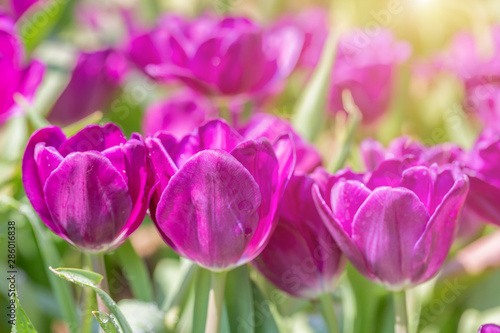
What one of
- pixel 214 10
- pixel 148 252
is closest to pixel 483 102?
pixel 148 252

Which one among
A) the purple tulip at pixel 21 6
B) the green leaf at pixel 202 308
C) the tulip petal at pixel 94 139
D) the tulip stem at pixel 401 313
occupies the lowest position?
the tulip stem at pixel 401 313

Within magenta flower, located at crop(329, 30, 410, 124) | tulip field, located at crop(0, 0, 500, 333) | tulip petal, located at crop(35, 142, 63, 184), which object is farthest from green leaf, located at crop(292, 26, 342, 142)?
tulip petal, located at crop(35, 142, 63, 184)

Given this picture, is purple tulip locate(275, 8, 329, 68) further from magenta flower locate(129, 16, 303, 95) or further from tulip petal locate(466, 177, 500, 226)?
tulip petal locate(466, 177, 500, 226)

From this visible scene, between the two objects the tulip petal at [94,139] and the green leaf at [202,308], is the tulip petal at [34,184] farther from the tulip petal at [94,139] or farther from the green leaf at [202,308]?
the green leaf at [202,308]

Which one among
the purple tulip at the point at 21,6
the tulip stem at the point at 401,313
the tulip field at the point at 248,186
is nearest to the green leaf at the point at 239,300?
the tulip field at the point at 248,186

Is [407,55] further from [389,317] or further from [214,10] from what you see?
[214,10]

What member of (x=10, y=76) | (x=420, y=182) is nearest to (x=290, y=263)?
(x=420, y=182)
